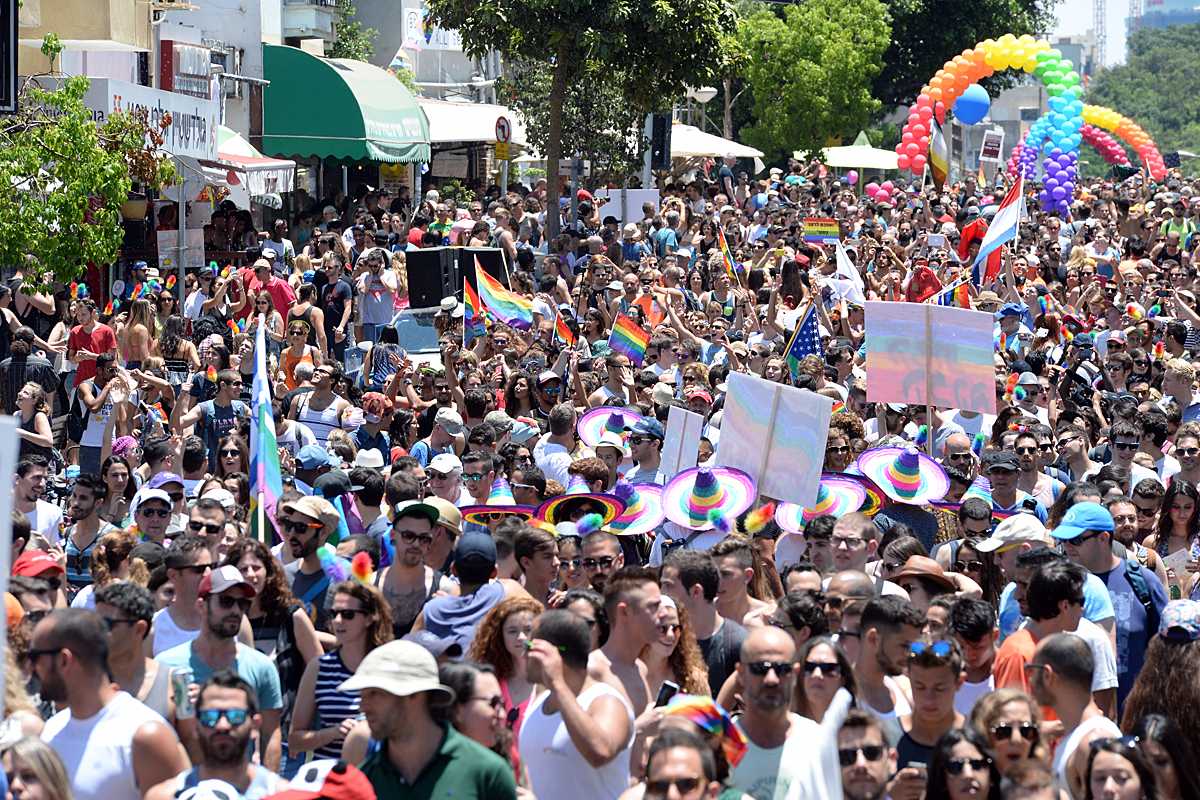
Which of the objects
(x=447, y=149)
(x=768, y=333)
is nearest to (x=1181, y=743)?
(x=768, y=333)

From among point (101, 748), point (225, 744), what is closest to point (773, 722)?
point (225, 744)

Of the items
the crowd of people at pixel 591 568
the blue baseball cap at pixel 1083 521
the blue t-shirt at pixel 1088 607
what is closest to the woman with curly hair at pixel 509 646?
the crowd of people at pixel 591 568

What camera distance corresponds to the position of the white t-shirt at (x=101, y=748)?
17.2 feet

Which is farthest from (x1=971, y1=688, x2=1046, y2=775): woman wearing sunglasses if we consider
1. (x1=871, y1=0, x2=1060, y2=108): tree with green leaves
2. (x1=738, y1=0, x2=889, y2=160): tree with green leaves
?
(x1=871, y1=0, x2=1060, y2=108): tree with green leaves

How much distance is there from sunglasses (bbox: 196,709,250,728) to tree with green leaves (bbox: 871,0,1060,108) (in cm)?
5277

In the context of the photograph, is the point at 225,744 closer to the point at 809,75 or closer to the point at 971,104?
the point at 971,104

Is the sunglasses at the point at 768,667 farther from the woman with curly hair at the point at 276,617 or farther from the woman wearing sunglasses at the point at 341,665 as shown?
Result: the woman with curly hair at the point at 276,617

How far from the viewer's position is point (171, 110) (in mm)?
21781

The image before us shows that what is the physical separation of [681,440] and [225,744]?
17.1ft

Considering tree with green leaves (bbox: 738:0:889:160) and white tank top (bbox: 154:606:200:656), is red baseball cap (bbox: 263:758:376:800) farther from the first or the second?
tree with green leaves (bbox: 738:0:889:160)

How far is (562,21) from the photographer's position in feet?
79.2

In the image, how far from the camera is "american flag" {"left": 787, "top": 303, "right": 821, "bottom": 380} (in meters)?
14.1

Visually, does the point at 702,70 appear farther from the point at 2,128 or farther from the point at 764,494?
the point at 764,494

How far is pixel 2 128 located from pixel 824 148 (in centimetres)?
3929
